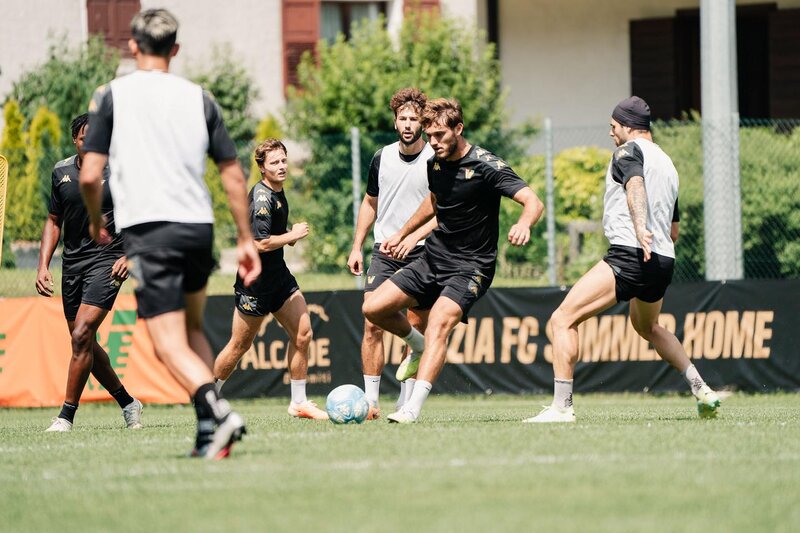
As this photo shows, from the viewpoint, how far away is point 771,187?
53.0ft

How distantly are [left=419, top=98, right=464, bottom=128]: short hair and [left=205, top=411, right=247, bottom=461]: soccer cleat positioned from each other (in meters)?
2.98

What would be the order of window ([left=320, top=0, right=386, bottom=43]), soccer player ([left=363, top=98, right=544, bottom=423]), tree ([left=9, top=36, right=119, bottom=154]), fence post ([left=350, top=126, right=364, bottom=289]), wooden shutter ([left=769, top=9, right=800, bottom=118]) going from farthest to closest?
window ([left=320, top=0, right=386, bottom=43]) < wooden shutter ([left=769, top=9, right=800, bottom=118]) < tree ([left=9, top=36, right=119, bottom=154]) < fence post ([left=350, top=126, right=364, bottom=289]) < soccer player ([left=363, top=98, right=544, bottom=423])

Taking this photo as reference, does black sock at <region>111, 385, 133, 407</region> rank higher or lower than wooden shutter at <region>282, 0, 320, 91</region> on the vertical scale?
lower

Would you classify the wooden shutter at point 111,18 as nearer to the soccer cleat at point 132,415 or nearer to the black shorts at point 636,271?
the soccer cleat at point 132,415

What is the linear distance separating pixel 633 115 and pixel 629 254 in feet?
2.99

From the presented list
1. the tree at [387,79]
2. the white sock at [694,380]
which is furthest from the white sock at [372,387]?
the tree at [387,79]

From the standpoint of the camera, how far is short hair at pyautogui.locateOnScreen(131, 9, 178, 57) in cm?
639

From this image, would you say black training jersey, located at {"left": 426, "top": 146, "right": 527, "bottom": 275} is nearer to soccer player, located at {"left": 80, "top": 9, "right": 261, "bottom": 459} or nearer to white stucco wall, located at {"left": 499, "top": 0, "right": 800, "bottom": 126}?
soccer player, located at {"left": 80, "top": 9, "right": 261, "bottom": 459}

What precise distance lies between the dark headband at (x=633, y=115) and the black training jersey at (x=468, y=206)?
797 millimetres

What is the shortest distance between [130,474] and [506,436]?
7.02 ft


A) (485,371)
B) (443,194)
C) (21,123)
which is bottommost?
(485,371)

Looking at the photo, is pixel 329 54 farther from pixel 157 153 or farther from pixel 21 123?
pixel 157 153

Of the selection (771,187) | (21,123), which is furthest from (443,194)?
(21,123)

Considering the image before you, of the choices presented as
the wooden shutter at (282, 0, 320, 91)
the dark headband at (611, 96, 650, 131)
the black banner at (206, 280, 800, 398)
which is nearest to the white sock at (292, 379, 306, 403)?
the dark headband at (611, 96, 650, 131)
